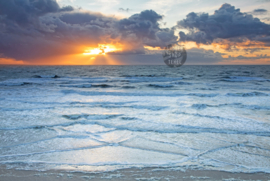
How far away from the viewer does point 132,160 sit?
3.27 metres

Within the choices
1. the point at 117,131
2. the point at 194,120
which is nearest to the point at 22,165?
the point at 117,131

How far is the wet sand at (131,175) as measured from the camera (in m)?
2.70

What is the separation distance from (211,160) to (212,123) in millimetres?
2627

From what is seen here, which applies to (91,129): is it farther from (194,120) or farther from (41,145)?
(194,120)

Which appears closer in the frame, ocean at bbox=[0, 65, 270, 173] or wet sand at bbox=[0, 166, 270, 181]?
wet sand at bbox=[0, 166, 270, 181]

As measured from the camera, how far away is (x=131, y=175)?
2.79 m

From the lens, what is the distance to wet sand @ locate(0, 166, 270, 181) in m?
2.70

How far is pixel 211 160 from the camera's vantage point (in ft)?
10.8

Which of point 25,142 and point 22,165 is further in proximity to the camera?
point 25,142

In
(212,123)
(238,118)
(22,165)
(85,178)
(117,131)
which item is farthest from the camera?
(238,118)

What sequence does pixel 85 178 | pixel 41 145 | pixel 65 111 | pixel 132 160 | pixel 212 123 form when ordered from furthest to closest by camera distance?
pixel 65 111 → pixel 212 123 → pixel 41 145 → pixel 132 160 → pixel 85 178

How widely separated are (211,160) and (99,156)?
2.18 metres

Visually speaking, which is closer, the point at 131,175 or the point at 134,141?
the point at 131,175

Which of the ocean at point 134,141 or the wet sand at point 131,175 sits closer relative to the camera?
the wet sand at point 131,175
